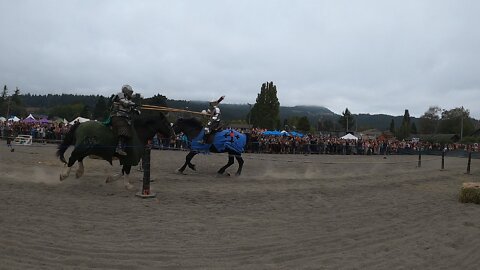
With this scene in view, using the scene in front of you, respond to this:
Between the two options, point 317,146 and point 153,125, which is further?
point 317,146

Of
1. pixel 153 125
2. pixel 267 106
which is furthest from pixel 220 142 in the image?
pixel 267 106

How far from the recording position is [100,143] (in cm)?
1140

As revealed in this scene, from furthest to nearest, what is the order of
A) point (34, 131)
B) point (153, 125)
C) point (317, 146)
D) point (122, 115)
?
point (317, 146), point (34, 131), point (153, 125), point (122, 115)

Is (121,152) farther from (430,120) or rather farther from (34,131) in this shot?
(430,120)

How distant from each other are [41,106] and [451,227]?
20536 cm

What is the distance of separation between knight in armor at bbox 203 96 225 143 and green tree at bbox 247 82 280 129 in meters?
79.1

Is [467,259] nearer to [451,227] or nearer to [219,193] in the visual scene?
[451,227]

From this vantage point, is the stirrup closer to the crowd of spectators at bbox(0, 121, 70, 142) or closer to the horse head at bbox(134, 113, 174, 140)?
the horse head at bbox(134, 113, 174, 140)

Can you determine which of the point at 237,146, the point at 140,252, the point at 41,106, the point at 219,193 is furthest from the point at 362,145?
the point at 41,106

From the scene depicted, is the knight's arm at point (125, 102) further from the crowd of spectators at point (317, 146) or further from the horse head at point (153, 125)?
the crowd of spectators at point (317, 146)

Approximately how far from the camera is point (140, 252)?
6.16m

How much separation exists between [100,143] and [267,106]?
8655 centimetres

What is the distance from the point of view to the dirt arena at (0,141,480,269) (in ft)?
19.8

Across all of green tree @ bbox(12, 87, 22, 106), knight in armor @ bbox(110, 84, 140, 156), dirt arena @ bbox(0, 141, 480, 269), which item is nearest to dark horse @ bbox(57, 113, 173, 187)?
knight in armor @ bbox(110, 84, 140, 156)
